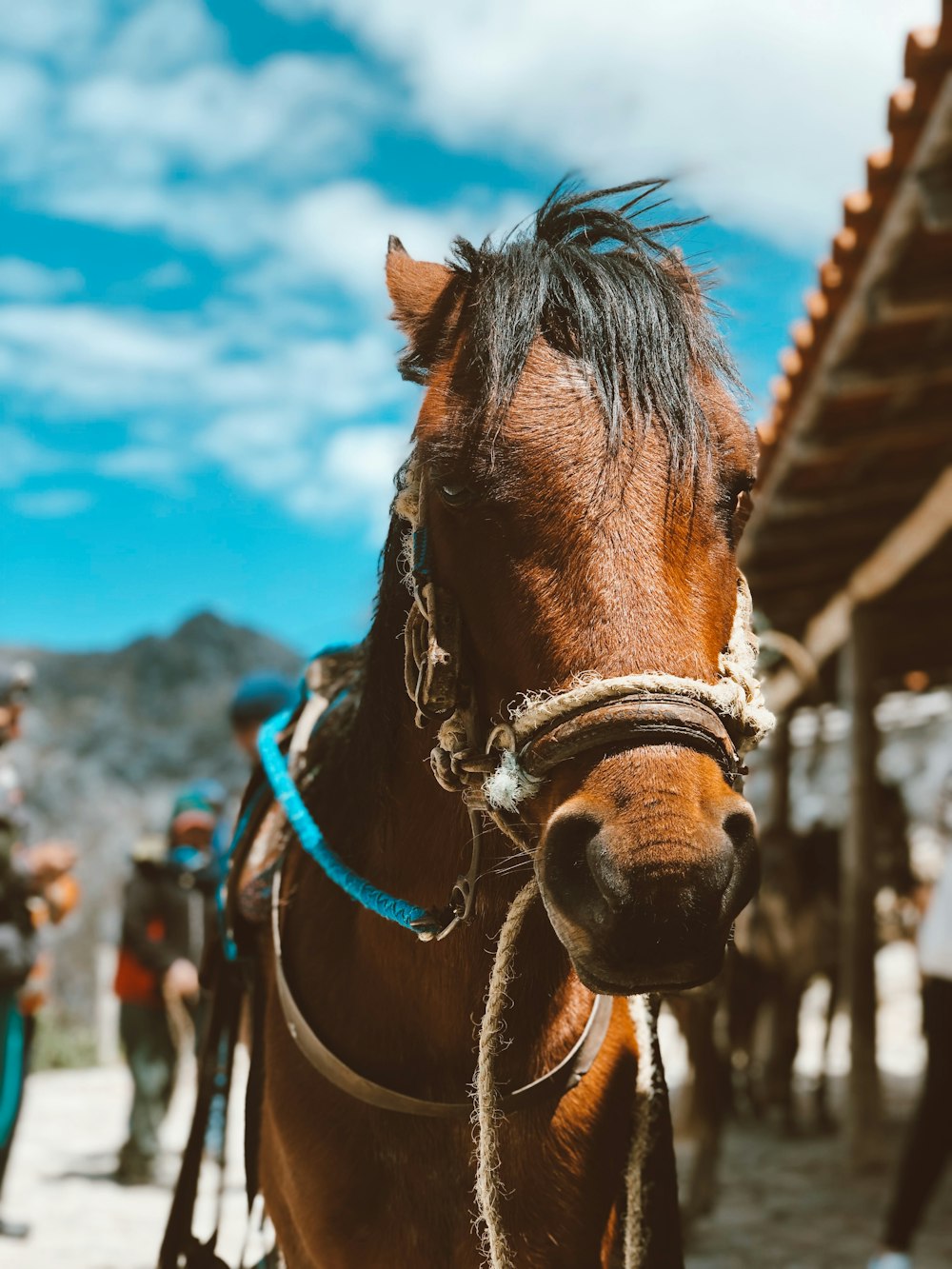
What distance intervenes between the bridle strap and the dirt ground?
4258 mm

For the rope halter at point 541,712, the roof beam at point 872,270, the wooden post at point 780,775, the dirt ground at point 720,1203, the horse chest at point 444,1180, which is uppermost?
the roof beam at point 872,270

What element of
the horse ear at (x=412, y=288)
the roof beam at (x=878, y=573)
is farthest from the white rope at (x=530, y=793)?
the roof beam at (x=878, y=573)

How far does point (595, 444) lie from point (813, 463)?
3779mm

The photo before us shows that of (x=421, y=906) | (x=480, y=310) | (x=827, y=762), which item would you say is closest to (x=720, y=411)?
(x=480, y=310)

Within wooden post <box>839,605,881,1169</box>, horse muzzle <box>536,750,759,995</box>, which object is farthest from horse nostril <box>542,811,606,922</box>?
wooden post <box>839,605,881,1169</box>

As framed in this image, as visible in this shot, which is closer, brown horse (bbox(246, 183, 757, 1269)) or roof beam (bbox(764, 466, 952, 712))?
brown horse (bbox(246, 183, 757, 1269))

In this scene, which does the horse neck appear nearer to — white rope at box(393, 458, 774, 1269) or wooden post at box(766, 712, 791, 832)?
white rope at box(393, 458, 774, 1269)

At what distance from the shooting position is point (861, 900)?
20.2 feet

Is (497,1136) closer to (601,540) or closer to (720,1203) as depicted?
(601,540)

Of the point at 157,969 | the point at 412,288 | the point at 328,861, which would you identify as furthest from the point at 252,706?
the point at 157,969

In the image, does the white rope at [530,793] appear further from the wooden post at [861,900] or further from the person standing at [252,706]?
the wooden post at [861,900]

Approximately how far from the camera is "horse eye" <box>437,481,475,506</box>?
1453mm

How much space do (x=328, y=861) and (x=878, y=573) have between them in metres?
4.72

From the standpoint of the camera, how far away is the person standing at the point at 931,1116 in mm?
3738
